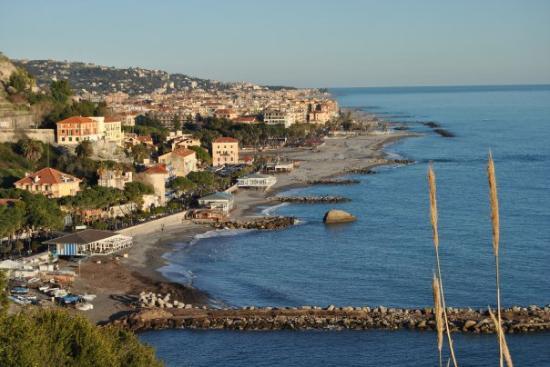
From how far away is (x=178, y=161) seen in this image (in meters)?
61.2

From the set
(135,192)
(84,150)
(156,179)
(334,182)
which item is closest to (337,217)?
(135,192)

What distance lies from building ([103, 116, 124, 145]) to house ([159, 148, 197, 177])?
141 inches

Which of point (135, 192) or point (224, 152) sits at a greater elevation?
point (135, 192)

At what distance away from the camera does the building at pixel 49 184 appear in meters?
41.5

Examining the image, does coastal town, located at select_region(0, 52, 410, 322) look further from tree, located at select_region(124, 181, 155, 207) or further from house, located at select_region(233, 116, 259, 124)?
house, located at select_region(233, 116, 259, 124)

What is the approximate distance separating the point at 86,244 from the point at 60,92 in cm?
3569

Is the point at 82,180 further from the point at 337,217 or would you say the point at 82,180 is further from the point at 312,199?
the point at 312,199

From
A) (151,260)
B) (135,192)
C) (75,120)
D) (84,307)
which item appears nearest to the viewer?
(84,307)

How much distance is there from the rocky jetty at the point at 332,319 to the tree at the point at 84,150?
2629cm

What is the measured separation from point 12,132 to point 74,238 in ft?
68.5

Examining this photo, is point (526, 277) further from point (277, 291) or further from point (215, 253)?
point (215, 253)

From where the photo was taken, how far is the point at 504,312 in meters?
25.7

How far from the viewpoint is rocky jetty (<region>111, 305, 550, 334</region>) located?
24.4m

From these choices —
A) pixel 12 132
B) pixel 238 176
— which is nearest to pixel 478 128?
pixel 238 176
